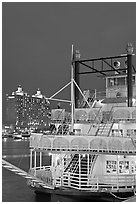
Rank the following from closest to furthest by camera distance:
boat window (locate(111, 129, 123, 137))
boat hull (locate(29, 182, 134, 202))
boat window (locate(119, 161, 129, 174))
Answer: boat hull (locate(29, 182, 134, 202))
boat window (locate(119, 161, 129, 174))
boat window (locate(111, 129, 123, 137))

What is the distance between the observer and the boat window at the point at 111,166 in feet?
62.3

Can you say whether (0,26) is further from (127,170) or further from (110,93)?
(110,93)

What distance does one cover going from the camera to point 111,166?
19.1 metres

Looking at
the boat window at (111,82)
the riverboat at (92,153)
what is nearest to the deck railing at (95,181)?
the riverboat at (92,153)

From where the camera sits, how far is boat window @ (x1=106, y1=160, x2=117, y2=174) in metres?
19.0

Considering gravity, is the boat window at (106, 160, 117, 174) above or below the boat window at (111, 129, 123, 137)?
below

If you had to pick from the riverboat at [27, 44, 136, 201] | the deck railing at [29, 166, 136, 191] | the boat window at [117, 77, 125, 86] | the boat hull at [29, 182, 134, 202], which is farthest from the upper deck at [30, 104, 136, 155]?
the boat window at [117, 77, 125, 86]

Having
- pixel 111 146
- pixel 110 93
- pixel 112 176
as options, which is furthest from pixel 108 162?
pixel 110 93

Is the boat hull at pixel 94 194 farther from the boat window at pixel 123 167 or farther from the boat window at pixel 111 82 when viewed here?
the boat window at pixel 111 82

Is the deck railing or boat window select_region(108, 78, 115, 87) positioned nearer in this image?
the deck railing

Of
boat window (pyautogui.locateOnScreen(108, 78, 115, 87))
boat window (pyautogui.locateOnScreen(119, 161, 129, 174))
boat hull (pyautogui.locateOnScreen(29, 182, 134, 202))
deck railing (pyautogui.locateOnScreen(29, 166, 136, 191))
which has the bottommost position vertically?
boat hull (pyautogui.locateOnScreen(29, 182, 134, 202))

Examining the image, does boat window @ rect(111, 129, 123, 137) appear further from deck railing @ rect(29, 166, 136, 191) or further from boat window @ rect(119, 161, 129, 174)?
deck railing @ rect(29, 166, 136, 191)

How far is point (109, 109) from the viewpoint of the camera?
73.6 feet

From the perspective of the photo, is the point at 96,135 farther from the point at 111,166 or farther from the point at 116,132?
the point at 116,132
